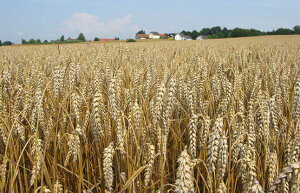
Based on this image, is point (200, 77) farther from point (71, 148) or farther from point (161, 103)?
point (71, 148)

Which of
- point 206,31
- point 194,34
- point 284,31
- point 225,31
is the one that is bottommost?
point 284,31

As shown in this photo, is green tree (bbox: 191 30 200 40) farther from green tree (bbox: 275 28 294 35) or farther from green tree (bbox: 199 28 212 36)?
green tree (bbox: 275 28 294 35)

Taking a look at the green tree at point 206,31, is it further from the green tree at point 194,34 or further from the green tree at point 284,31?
the green tree at point 284,31

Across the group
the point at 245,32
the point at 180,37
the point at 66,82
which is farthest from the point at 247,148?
the point at 180,37

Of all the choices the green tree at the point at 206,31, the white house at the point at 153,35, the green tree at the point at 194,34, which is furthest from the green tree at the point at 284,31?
the green tree at the point at 206,31

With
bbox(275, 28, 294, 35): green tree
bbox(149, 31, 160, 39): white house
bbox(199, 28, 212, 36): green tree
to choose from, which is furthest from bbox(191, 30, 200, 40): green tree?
bbox(275, 28, 294, 35): green tree

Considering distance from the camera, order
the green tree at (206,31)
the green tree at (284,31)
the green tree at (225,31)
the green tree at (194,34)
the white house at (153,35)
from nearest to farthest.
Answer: the green tree at (284,31) < the white house at (153,35) < the green tree at (194,34) < the green tree at (225,31) < the green tree at (206,31)

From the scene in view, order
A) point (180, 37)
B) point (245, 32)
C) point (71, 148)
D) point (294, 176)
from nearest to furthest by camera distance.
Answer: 1. point (294, 176)
2. point (71, 148)
3. point (245, 32)
4. point (180, 37)

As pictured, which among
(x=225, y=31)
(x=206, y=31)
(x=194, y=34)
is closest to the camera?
(x=194, y=34)

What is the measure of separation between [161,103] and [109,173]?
409 millimetres

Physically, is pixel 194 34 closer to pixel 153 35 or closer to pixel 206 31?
pixel 206 31

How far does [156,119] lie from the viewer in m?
1.11

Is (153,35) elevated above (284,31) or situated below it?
above

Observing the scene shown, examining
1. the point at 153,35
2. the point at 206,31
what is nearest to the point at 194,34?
the point at 206,31
